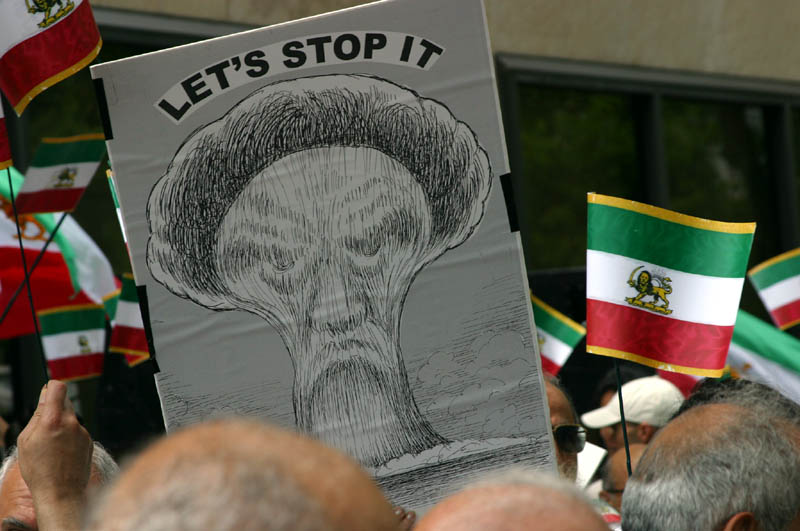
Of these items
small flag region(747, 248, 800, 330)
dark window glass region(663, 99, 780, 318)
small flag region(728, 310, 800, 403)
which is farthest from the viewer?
dark window glass region(663, 99, 780, 318)

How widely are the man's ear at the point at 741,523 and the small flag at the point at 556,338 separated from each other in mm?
3261

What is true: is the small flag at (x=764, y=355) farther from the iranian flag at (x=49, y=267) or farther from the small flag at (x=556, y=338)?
the iranian flag at (x=49, y=267)

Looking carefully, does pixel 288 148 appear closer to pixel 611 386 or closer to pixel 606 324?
pixel 606 324

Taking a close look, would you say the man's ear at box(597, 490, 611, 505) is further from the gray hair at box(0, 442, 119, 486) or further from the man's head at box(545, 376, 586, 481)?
the gray hair at box(0, 442, 119, 486)

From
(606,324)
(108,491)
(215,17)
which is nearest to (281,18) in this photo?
(215,17)

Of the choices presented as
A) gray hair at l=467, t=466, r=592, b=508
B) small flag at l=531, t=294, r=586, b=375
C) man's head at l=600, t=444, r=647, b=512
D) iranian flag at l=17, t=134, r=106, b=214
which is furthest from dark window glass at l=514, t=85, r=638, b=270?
gray hair at l=467, t=466, r=592, b=508

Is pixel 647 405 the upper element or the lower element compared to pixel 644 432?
upper

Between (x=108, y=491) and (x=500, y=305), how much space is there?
1.87m

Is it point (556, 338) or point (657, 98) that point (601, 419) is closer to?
point (556, 338)

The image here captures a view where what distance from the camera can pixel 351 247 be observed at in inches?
110

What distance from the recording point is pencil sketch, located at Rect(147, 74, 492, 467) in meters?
2.78

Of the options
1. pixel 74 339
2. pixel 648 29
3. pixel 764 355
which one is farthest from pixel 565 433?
pixel 648 29

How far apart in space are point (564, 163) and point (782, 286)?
335 cm

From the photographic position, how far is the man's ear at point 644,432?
16.6ft
